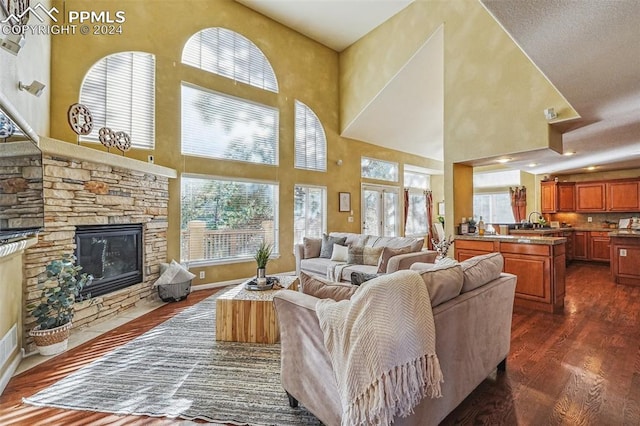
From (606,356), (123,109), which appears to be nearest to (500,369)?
(606,356)

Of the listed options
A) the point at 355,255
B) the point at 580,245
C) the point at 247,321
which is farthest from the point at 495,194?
the point at 247,321

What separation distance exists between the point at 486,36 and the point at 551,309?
3.84 meters

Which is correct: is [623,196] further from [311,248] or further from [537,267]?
[311,248]

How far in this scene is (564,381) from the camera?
2145 mm

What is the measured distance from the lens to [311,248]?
17.4 feet

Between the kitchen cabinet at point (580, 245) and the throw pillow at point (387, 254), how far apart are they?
5.68 metres

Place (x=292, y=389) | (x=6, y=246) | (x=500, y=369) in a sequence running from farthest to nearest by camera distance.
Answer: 1. (x=500, y=369)
2. (x=6, y=246)
3. (x=292, y=389)

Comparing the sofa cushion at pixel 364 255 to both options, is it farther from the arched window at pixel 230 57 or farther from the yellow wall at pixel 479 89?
the arched window at pixel 230 57

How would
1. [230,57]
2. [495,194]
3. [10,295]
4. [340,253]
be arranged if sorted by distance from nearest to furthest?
1. [10,295]
2. [340,253]
3. [230,57]
4. [495,194]

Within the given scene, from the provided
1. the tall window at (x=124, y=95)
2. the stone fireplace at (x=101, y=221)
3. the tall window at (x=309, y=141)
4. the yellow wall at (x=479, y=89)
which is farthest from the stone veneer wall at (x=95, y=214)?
the yellow wall at (x=479, y=89)

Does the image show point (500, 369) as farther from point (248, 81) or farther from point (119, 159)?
point (248, 81)

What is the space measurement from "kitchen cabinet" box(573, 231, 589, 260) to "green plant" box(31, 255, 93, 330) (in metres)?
9.52

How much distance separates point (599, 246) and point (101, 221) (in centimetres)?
964

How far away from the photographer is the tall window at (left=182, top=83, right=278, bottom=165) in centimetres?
506
